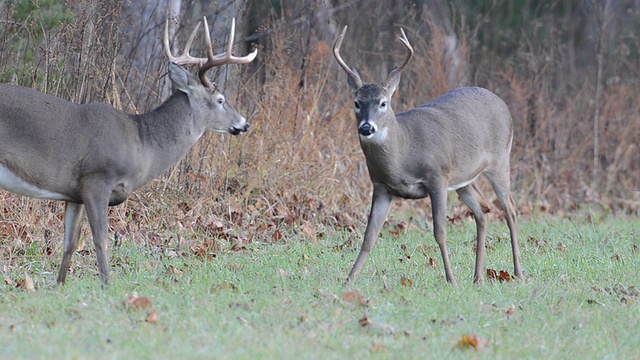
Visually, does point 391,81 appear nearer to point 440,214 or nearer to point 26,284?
point 440,214

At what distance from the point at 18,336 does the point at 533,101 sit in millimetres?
9794

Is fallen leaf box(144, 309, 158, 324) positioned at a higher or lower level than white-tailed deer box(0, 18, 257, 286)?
lower

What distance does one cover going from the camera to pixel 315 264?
750 cm

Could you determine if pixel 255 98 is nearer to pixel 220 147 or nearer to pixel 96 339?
pixel 220 147

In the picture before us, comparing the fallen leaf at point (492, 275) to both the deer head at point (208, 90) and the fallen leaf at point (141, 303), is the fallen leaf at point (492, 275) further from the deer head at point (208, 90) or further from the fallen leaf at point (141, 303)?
the fallen leaf at point (141, 303)

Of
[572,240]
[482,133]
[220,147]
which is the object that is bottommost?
[572,240]

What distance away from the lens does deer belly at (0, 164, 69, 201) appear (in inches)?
242

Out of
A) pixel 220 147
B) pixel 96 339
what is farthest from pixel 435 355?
pixel 220 147

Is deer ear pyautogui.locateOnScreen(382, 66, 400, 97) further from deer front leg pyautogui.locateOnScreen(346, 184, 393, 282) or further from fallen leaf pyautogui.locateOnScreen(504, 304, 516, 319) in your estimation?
fallen leaf pyautogui.locateOnScreen(504, 304, 516, 319)

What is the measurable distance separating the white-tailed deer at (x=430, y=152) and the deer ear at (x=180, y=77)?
1090 mm

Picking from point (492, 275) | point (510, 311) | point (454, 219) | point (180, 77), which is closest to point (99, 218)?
point (180, 77)

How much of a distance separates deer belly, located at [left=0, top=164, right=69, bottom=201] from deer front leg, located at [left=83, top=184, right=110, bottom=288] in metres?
0.22

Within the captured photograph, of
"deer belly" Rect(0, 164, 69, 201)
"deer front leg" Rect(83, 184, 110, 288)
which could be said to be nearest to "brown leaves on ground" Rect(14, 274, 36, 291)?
"deer front leg" Rect(83, 184, 110, 288)

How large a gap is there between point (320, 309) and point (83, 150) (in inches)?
76.9
